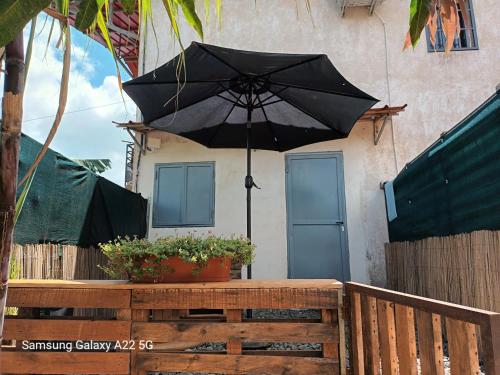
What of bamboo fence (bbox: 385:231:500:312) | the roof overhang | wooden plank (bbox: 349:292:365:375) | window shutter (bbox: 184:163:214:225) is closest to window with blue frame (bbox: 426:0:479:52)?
the roof overhang

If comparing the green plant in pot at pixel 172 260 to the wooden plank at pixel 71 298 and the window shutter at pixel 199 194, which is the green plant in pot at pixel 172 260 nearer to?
the wooden plank at pixel 71 298

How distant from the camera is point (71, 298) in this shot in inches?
65.3

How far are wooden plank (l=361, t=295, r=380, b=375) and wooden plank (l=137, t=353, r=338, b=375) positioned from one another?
0.69 ft

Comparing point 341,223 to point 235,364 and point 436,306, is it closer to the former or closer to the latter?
point 235,364

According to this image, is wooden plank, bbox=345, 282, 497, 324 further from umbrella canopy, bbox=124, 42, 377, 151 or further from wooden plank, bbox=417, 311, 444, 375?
umbrella canopy, bbox=124, 42, 377, 151

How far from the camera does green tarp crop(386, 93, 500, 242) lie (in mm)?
2646

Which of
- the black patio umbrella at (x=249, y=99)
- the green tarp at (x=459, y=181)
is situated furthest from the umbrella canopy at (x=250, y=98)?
the green tarp at (x=459, y=181)

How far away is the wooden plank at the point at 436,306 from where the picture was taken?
35.6 inches

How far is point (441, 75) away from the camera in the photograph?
19.9ft

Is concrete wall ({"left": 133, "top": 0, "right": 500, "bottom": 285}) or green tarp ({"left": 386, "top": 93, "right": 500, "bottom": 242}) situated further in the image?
concrete wall ({"left": 133, "top": 0, "right": 500, "bottom": 285})

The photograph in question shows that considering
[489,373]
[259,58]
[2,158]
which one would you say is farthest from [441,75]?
[2,158]

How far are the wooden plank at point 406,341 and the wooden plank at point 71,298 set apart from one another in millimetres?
1138

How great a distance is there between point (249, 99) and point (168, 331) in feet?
6.59

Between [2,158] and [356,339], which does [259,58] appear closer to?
[356,339]
